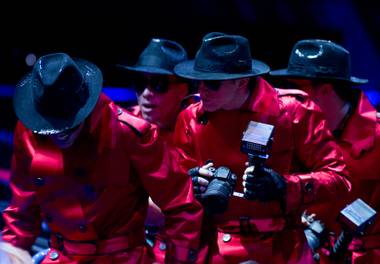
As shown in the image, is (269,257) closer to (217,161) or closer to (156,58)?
(217,161)

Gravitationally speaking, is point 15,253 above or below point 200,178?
below

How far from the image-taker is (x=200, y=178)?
2570 mm

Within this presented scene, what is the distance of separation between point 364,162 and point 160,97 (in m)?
1.37

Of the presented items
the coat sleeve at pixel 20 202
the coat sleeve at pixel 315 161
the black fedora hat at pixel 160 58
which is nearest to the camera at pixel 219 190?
the coat sleeve at pixel 315 161

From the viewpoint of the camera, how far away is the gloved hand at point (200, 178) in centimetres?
256

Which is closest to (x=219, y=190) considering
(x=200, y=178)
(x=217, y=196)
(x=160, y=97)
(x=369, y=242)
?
(x=217, y=196)

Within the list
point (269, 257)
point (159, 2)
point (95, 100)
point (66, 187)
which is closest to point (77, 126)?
point (95, 100)

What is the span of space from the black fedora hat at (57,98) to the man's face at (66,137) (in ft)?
0.33

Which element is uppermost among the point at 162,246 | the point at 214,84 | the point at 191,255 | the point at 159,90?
the point at 214,84

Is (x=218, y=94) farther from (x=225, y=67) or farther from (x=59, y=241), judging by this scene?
(x=59, y=241)

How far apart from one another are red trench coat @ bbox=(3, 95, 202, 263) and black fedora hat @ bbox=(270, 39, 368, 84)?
114 centimetres

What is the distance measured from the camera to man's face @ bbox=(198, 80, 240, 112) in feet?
8.54

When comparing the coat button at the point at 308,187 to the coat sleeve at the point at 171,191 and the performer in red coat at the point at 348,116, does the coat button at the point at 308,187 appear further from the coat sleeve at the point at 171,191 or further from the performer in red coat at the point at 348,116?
the performer in red coat at the point at 348,116

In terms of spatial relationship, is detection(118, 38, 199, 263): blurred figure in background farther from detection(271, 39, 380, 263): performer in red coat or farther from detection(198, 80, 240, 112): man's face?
detection(198, 80, 240, 112): man's face
